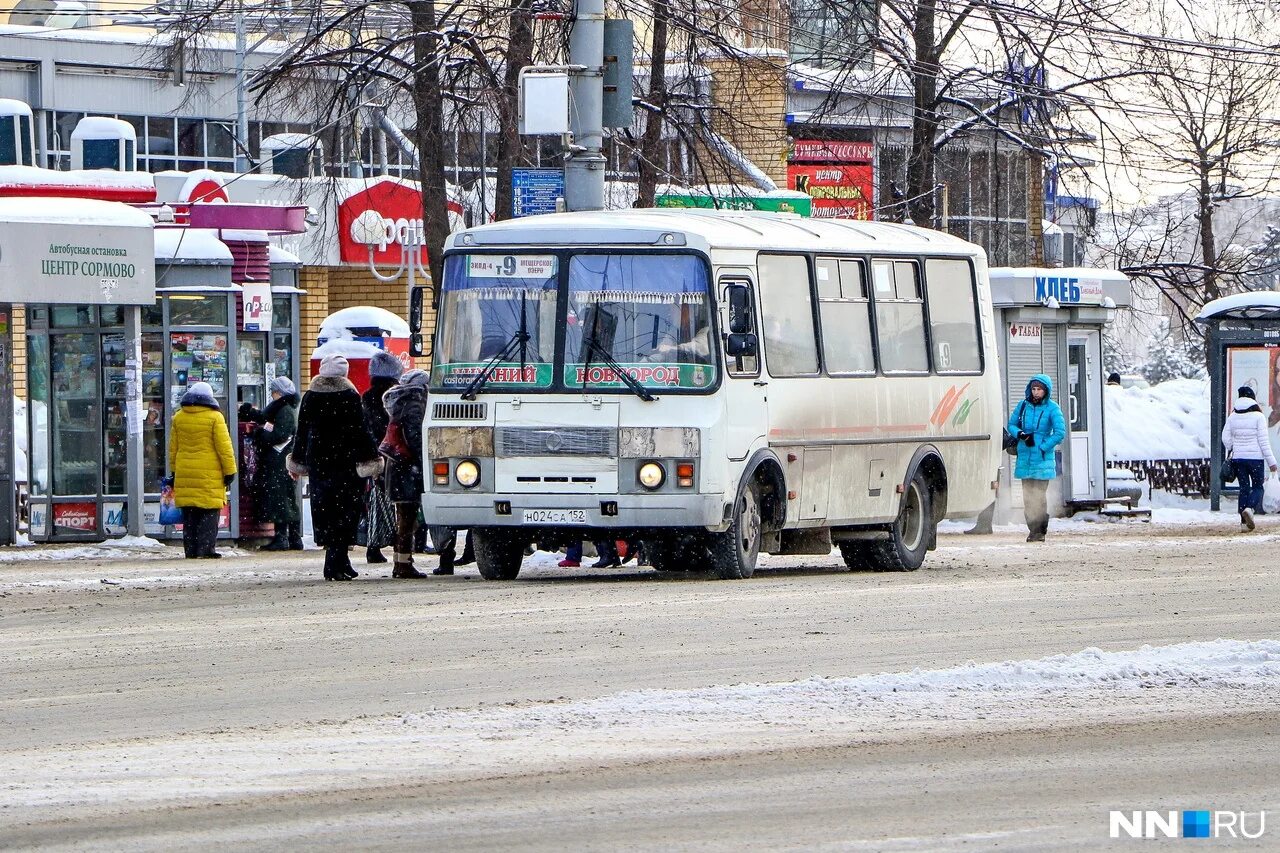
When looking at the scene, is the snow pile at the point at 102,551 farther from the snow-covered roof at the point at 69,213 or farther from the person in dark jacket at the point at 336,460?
the person in dark jacket at the point at 336,460

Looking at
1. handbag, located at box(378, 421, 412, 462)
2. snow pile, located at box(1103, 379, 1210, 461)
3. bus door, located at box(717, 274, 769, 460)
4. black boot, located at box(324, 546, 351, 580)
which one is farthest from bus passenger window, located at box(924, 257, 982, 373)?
snow pile, located at box(1103, 379, 1210, 461)

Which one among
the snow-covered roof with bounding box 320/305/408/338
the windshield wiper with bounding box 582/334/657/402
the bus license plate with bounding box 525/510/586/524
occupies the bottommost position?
the bus license plate with bounding box 525/510/586/524

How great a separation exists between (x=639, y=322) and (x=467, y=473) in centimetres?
156

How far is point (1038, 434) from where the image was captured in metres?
24.9

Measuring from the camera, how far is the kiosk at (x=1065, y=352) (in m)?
28.5

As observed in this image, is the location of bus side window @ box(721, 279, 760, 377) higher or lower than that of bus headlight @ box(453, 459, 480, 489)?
higher

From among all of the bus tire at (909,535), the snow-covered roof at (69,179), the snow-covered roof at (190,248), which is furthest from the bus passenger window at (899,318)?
the snow-covered roof at (69,179)

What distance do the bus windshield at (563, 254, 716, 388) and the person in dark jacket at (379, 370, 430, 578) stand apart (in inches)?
59.8

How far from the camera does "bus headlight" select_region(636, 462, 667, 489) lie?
16797mm

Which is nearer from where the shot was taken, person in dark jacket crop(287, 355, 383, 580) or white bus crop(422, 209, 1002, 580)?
white bus crop(422, 209, 1002, 580)

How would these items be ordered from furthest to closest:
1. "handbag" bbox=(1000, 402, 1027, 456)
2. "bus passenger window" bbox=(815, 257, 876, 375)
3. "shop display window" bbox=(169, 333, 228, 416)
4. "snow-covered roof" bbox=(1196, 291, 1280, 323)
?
"snow-covered roof" bbox=(1196, 291, 1280, 323)
"handbag" bbox=(1000, 402, 1027, 456)
"shop display window" bbox=(169, 333, 228, 416)
"bus passenger window" bbox=(815, 257, 876, 375)

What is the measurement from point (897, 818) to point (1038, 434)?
17.8 m

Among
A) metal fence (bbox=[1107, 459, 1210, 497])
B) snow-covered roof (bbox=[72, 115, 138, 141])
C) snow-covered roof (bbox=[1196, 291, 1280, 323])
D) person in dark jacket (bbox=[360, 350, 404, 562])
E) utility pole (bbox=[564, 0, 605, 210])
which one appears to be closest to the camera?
person in dark jacket (bbox=[360, 350, 404, 562])

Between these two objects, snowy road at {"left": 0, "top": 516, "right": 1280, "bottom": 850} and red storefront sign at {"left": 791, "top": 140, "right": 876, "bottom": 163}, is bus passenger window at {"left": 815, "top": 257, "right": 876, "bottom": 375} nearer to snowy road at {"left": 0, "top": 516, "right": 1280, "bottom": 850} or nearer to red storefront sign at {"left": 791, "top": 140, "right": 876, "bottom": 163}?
snowy road at {"left": 0, "top": 516, "right": 1280, "bottom": 850}
